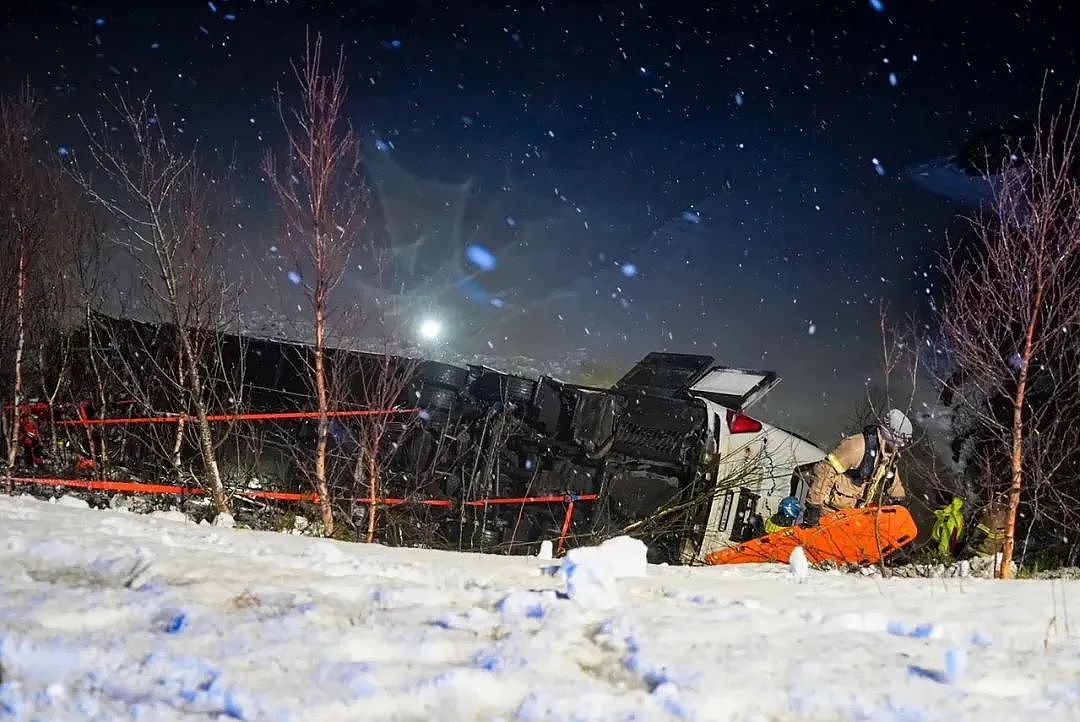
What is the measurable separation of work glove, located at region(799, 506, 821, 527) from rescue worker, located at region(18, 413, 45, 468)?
1255 centimetres

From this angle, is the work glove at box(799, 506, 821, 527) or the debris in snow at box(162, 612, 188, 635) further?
the work glove at box(799, 506, 821, 527)

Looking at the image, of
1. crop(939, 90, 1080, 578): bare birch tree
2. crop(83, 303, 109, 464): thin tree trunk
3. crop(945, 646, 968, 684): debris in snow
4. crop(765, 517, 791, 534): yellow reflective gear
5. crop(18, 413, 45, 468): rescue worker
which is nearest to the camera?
crop(945, 646, 968, 684): debris in snow

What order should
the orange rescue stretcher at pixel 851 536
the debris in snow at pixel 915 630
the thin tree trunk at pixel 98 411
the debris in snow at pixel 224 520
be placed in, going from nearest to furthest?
the debris in snow at pixel 915 630 → the orange rescue stretcher at pixel 851 536 → the debris in snow at pixel 224 520 → the thin tree trunk at pixel 98 411

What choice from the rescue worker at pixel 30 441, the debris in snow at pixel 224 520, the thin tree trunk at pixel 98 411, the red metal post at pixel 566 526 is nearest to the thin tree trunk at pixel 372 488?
the debris in snow at pixel 224 520

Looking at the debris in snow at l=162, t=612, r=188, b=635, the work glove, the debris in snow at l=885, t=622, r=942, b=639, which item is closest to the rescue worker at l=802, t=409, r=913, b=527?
the work glove

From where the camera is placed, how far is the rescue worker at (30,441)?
38.3 ft

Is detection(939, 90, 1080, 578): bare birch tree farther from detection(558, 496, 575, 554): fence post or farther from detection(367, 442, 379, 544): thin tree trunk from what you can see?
detection(367, 442, 379, 544): thin tree trunk

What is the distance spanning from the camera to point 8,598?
8.70ft

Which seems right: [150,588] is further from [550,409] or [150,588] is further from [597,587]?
[550,409]

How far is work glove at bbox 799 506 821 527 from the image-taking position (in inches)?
323

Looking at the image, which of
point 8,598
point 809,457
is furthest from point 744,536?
point 8,598

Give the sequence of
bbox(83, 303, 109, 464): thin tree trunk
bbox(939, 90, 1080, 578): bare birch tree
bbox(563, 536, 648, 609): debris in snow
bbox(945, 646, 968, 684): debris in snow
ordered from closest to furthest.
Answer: bbox(945, 646, 968, 684): debris in snow
bbox(563, 536, 648, 609): debris in snow
bbox(939, 90, 1080, 578): bare birch tree
bbox(83, 303, 109, 464): thin tree trunk

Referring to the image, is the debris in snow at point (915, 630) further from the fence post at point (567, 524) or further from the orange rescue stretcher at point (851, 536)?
the fence post at point (567, 524)

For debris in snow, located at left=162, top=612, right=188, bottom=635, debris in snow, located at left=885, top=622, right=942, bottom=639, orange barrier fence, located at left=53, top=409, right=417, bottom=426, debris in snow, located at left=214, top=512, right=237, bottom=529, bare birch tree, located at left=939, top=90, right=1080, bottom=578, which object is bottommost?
debris in snow, located at left=214, top=512, right=237, bottom=529
